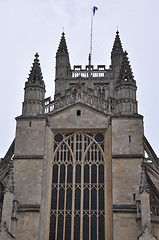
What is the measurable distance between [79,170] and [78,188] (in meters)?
1.00

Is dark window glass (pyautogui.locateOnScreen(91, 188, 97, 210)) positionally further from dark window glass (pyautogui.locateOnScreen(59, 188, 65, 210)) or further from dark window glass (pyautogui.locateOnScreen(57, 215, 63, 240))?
dark window glass (pyautogui.locateOnScreen(57, 215, 63, 240))

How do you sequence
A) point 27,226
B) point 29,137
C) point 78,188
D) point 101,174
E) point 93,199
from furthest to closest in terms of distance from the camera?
point 29,137 < point 101,174 < point 78,188 < point 93,199 < point 27,226

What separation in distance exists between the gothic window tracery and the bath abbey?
48 mm

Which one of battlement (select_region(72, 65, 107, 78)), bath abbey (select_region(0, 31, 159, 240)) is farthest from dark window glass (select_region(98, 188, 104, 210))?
battlement (select_region(72, 65, 107, 78))

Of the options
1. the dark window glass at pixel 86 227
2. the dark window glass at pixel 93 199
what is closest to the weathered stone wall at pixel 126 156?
the dark window glass at pixel 93 199

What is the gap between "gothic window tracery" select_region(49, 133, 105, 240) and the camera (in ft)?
76.2

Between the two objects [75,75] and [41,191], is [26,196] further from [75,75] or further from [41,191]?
[75,75]

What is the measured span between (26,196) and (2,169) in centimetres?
277

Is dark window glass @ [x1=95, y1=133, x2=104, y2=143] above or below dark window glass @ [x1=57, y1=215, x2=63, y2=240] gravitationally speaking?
above

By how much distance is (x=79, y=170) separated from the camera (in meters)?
24.7

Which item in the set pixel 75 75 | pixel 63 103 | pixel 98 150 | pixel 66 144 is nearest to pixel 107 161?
pixel 98 150

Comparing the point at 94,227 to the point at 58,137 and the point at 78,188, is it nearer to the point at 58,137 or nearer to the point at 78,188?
the point at 78,188

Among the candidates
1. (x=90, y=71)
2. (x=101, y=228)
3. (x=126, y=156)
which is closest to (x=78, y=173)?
(x=126, y=156)

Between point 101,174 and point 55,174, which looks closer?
point 101,174
